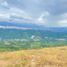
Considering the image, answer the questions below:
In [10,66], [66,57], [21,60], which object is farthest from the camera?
[66,57]

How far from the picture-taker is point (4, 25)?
493ft

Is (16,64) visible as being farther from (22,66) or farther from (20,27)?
(20,27)

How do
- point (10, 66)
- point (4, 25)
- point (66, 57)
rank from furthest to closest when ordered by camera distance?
point (4, 25) < point (66, 57) < point (10, 66)

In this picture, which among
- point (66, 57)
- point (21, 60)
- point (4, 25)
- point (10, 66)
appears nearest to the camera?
point (10, 66)

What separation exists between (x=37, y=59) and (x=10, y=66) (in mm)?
2658

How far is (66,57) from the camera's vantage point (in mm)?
21875

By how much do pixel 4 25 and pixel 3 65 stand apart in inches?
5245

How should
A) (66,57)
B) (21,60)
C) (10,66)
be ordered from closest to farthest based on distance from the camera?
(10,66) → (21,60) → (66,57)

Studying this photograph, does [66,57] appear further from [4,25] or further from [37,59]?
[4,25]

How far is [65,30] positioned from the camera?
158 m

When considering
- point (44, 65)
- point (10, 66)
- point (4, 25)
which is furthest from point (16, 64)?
point (4, 25)

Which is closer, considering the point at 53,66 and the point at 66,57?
the point at 53,66

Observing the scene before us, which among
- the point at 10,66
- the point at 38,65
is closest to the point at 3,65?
the point at 10,66

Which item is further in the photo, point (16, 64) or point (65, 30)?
point (65, 30)
